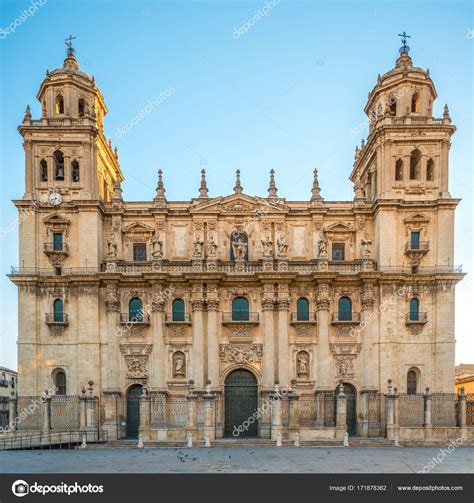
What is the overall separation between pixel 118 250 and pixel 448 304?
20.4 m

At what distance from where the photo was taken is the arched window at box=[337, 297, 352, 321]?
31047 millimetres

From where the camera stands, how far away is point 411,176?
32.3 meters

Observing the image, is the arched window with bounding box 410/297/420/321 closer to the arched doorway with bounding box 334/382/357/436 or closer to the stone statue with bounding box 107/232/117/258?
the arched doorway with bounding box 334/382/357/436

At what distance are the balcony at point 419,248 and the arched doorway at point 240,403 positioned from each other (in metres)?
12.2

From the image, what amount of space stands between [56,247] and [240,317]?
40.1 feet

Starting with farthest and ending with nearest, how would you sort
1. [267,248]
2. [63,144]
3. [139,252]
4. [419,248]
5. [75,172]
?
1. [139,252]
2. [75,172]
3. [63,144]
4. [419,248]
5. [267,248]

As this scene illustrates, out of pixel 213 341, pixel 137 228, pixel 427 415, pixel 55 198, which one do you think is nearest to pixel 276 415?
pixel 213 341

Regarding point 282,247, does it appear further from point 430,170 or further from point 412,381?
point 412,381

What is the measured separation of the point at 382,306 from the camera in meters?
30.3

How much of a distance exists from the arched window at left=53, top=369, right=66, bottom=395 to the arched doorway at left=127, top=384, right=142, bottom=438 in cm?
397

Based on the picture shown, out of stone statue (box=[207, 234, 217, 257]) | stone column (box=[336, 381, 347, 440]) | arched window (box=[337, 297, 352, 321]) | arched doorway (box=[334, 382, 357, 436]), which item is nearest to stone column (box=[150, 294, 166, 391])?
stone statue (box=[207, 234, 217, 257])

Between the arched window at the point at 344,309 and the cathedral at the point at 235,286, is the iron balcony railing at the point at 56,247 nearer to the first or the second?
the cathedral at the point at 235,286
